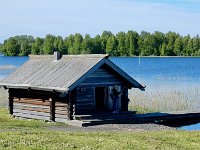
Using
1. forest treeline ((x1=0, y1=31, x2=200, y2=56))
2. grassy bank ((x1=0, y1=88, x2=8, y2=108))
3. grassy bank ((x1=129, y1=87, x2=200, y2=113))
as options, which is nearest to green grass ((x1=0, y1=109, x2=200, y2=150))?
grassy bank ((x1=129, y1=87, x2=200, y2=113))

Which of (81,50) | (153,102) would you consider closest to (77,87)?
(153,102)

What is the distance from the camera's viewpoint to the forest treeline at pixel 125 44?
595 ft

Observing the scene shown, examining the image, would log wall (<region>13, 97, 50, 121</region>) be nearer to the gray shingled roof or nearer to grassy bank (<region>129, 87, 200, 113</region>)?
the gray shingled roof

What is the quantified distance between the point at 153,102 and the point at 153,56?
151886 mm

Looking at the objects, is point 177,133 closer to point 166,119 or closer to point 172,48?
point 166,119

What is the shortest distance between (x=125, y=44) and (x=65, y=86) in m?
157

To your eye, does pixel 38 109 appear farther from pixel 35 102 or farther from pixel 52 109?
pixel 52 109

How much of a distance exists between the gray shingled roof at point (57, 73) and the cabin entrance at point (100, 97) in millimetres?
1627

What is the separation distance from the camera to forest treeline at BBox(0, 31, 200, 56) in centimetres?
18138

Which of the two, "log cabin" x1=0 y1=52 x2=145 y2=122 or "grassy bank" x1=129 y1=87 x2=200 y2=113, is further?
"grassy bank" x1=129 y1=87 x2=200 y2=113

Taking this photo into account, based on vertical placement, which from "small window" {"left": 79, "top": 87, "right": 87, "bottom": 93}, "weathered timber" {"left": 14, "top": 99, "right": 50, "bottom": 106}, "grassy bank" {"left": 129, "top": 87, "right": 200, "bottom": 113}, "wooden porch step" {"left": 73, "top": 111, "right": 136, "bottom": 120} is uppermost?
"small window" {"left": 79, "top": 87, "right": 87, "bottom": 93}

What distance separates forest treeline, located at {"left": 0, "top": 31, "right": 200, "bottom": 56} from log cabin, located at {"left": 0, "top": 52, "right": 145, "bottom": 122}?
143m

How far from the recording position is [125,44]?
18500 centimetres

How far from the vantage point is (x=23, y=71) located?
3381 cm
